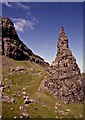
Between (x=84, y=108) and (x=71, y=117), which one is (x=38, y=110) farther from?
(x=84, y=108)

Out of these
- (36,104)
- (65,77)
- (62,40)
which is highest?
(62,40)

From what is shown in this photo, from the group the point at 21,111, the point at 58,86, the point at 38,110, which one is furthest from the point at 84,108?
the point at 21,111

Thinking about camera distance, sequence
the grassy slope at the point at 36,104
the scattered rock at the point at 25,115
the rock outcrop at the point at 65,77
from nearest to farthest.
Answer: the scattered rock at the point at 25,115 < the grassy slope at the point at 36,104 < the rock outcrop at the point at 65,77

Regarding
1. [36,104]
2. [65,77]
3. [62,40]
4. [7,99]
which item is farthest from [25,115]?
[62,40]

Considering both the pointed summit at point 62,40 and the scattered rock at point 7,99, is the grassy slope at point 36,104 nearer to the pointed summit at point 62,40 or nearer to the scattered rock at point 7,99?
the scattered rock at point 7,99

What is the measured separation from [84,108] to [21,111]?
3950cm

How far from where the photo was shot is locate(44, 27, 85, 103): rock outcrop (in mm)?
143875

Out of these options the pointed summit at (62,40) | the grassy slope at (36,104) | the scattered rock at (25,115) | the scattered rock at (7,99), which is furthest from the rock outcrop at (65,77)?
the scattered rock at (25,115)

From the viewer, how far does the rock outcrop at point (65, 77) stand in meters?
144

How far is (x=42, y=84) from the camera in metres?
154

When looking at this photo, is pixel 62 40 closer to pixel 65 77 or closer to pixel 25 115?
pixel 65 77

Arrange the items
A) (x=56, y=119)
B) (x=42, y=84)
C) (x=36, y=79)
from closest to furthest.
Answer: (x=56, y=119), (x=42, y=84), (x=36, y=79)

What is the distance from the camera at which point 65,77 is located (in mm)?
149125

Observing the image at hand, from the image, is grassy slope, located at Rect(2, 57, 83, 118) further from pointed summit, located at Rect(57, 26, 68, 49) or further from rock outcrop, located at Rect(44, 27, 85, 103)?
pointed summit, located at Rect(57, 26, 68, 49)
